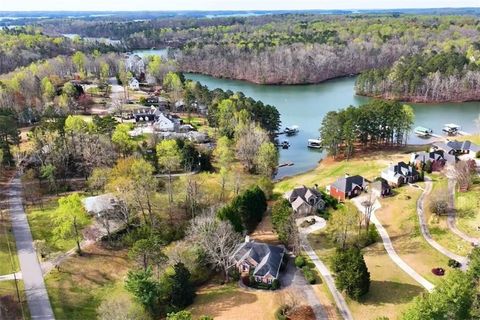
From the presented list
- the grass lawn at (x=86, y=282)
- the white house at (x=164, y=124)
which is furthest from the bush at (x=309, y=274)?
the white house at (x=164, y=124)

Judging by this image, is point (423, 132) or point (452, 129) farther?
point (452, 129)

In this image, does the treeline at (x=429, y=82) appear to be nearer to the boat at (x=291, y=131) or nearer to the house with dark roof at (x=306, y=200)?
the boat at (x=291, y=131)

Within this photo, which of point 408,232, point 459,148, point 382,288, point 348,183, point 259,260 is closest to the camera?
point 382,288

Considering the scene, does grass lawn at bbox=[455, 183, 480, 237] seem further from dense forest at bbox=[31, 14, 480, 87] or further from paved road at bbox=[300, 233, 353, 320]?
dense forest at bbox=[31, 14, 480, 87]

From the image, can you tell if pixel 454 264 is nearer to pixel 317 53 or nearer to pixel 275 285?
pixel 275 285

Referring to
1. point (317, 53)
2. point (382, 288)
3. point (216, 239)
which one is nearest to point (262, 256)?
point (216, 239)

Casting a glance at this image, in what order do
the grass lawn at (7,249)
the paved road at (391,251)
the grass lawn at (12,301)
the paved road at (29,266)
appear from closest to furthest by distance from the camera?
the grass lawn at (12,301) → the paved road at (29,266) → the paved road at (391,251) → the grass lawn at (7,249)

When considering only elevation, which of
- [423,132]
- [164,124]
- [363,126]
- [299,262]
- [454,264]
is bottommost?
[454,264]
